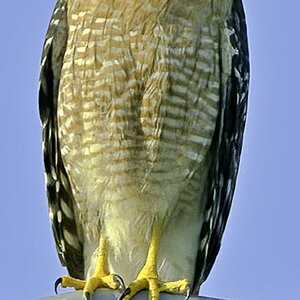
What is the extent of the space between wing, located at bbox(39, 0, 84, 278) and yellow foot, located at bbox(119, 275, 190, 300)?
1084 millimetres

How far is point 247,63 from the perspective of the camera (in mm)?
8719

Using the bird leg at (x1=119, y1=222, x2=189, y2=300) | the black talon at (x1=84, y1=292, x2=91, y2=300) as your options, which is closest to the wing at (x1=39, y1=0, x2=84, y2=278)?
the bird leg at (x1=119, y1=222, x2=189, y2=300)

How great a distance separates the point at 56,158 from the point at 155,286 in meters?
1.43

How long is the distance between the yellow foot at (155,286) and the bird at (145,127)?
0.18m

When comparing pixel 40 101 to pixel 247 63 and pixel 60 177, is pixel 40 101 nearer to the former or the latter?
pixel 60 177

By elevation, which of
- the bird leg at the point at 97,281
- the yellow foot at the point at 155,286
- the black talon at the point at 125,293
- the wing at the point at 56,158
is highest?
the wing at the point at 56,158

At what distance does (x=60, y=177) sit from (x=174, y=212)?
0.85m

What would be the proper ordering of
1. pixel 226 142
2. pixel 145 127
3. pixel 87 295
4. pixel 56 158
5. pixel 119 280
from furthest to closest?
pixel 56 158
pixel 226 142
pixel 145 127
pixel 119 280
pixel 87 295

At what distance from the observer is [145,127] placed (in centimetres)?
816

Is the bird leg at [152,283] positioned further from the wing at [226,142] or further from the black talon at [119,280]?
the wing at [226,142]

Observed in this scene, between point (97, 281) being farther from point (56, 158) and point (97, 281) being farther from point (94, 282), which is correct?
point (56, 158)

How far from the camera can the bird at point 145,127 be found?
8125mm

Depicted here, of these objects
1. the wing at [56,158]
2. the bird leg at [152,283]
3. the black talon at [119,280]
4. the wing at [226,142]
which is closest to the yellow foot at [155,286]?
the bird leg at [152,283]

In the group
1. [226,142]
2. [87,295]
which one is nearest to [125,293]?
[87,295]
